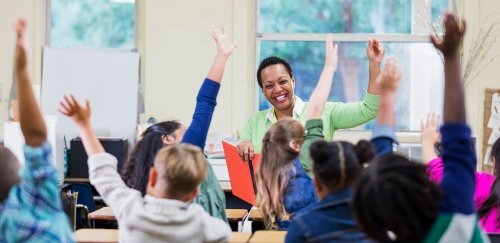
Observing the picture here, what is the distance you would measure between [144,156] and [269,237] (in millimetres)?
600

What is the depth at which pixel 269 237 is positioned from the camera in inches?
107

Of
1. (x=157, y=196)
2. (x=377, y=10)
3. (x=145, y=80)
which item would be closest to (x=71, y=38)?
(x=145, y=80)

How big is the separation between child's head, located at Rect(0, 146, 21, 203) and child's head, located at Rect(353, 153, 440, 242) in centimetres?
93

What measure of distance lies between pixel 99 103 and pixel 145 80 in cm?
48

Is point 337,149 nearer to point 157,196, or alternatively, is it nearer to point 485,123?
point 157,196

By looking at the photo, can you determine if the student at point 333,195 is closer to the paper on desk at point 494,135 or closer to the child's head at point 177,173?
the child's head at point 177,173

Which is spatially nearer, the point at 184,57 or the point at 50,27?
the point at 184,57

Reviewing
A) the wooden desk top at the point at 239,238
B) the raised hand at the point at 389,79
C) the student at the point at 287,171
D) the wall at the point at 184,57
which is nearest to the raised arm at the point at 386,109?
the raised hand at the point at 389,79

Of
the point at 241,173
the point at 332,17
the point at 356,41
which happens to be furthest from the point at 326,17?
the point at 241,173

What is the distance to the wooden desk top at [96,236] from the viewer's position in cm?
285

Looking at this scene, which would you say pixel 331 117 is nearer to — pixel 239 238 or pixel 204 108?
pixel 239 238

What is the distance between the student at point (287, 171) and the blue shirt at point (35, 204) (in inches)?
38.5

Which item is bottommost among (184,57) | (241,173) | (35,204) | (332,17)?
(241,173)

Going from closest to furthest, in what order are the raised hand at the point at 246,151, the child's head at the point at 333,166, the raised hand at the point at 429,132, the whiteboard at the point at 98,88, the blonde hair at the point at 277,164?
the child's head at the point at 333,166, the raised hand at the point at 429,132, the blonde hair at the point at 277,164, the raised hand at the point at 246,151, the whiteboard at the point at 98,88
